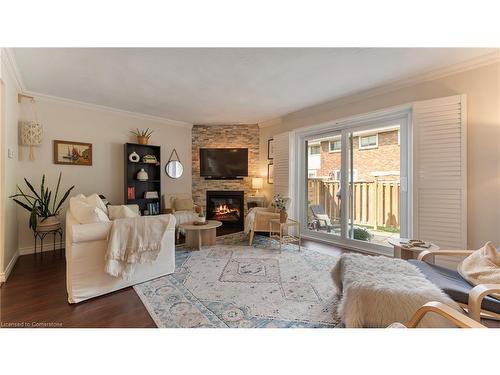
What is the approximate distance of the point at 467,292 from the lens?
1347 millimetres

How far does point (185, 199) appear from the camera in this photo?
15.5 ft

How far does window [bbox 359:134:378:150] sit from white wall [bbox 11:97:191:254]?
4.13 m

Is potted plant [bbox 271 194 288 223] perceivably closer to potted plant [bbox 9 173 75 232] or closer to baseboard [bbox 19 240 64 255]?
potted plant [bbox 9 173 75 232]

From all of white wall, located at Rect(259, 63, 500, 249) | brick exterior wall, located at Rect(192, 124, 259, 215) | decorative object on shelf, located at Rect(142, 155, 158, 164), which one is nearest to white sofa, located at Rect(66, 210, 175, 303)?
decorative object on shelf, located at Rect(142, 155, 158, 164)

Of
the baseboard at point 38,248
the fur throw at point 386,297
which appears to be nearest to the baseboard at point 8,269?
the baseboard at point 38,248

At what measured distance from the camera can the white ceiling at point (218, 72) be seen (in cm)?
226

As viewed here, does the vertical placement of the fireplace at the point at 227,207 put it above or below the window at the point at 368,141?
below

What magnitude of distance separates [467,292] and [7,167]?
4.74m

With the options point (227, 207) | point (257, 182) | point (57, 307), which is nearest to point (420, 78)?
point (257, 182)

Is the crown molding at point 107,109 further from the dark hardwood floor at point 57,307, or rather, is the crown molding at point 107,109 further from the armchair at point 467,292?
the armchair at point 467,292

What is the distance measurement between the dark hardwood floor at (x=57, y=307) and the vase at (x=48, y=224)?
2.24ft

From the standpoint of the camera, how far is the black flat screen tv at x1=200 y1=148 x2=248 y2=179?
208 inches

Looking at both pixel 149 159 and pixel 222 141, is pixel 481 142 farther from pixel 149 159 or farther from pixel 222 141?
pixel 149 159
